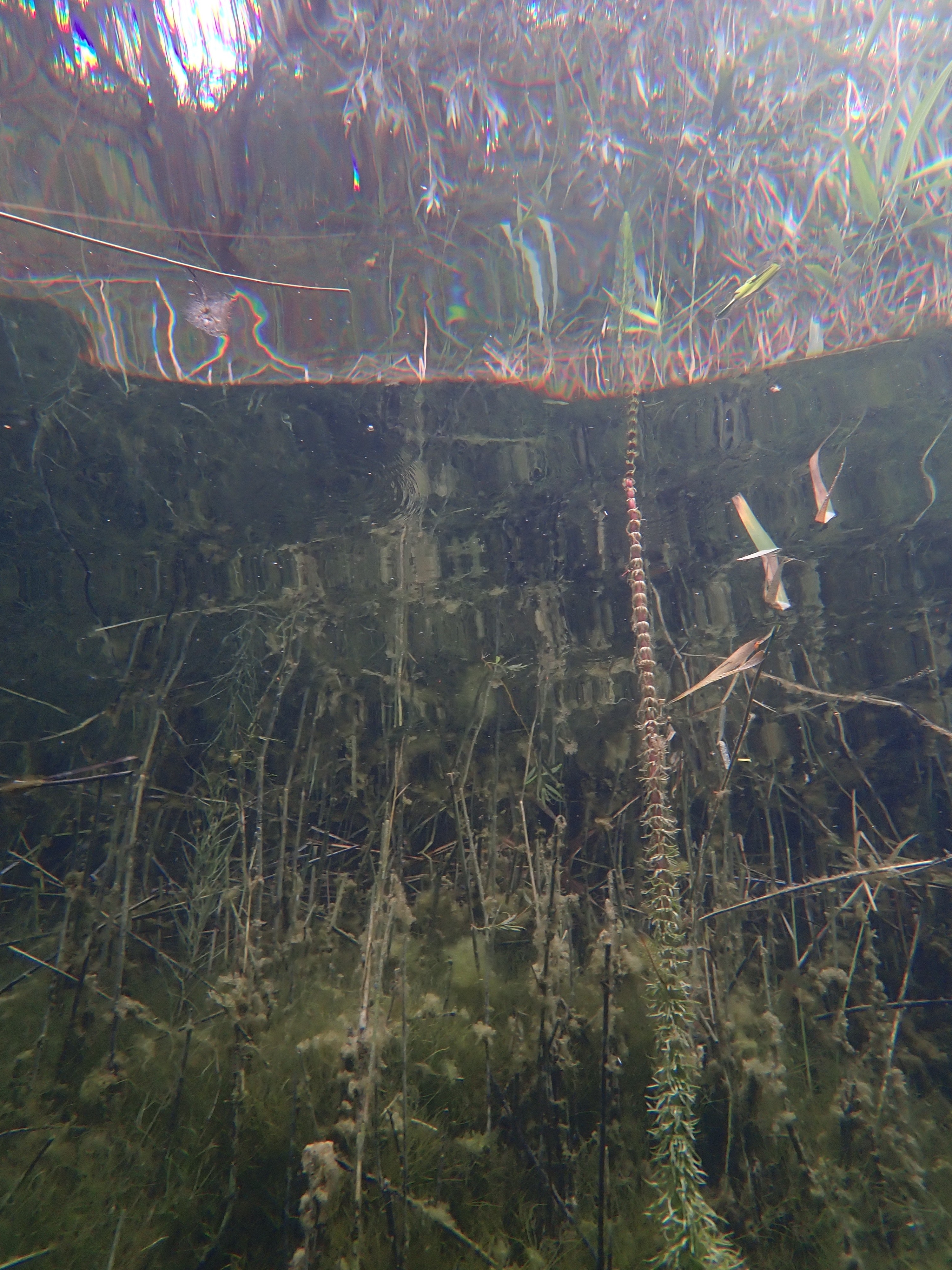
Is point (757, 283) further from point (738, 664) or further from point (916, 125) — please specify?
point (738, 664)

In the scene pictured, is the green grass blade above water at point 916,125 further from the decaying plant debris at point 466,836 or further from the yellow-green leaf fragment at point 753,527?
the yellow-green leaf fragment at point 753,527

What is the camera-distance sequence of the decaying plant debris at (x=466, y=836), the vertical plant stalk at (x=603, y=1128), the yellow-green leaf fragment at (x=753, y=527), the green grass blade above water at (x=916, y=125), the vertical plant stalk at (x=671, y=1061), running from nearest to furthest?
1. the vertical plant stalk at (x=671, y=1061)
2. the vertical plant stalk at (x=603, y=1128)
3. the decaying plant debris at (x=466, y=836)
4. the green grass blade above water at (x=916, y=125)
5. the yellow-green leaf fragment at (x=753, y=527)

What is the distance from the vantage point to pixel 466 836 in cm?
232

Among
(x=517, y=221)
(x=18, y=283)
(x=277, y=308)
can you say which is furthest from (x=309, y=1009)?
(x=18, y=283)

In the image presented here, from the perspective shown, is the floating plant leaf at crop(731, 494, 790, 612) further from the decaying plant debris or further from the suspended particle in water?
the suspended particle in water

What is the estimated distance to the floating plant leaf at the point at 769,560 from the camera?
7.88 feet

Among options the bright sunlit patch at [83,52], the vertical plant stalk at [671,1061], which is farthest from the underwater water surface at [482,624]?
the vertical plant stalk at [671,1061]

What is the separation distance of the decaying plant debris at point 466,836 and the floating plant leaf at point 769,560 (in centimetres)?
→ 7

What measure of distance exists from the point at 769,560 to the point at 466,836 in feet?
6.68

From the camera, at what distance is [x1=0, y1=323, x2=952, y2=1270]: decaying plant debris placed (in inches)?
63.8

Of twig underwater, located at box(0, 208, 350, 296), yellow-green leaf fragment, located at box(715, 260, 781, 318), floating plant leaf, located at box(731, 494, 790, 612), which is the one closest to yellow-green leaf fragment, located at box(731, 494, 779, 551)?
floating plant leaf, located at box(731, 494, 790, 612)

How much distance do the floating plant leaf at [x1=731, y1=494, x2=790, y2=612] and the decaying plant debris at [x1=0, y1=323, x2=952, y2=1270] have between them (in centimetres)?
7

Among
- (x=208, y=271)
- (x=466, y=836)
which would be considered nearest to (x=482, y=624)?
(x=466, y=836)

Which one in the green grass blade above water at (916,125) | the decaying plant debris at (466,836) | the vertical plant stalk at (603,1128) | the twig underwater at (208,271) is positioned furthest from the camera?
the twig underwater at (208,271)
